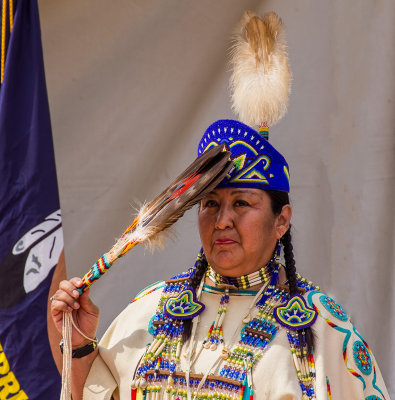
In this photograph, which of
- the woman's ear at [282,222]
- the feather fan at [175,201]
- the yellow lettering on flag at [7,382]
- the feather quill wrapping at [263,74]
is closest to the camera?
the feather fan at [175,201]

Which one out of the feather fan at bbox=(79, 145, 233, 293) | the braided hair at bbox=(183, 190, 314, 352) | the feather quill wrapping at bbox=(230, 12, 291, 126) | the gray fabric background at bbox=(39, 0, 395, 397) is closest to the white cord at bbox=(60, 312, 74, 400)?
the feather fan at bbox=(79, 145, 233, 293)

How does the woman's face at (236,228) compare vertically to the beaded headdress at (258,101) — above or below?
below

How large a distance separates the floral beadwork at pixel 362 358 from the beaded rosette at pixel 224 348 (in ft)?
0.50

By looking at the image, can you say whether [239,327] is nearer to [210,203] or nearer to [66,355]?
[210,203]

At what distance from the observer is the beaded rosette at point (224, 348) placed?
1.93m

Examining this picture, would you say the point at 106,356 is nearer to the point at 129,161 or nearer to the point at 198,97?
the point at 129,161

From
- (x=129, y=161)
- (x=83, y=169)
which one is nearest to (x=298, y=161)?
(x=129, y=161)

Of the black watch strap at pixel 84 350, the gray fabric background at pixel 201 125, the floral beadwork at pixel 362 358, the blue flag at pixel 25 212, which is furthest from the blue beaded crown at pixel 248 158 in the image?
the blue flag at pixel 25 212

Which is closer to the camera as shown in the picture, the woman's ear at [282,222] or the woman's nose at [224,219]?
the woman's nose at [224,219]

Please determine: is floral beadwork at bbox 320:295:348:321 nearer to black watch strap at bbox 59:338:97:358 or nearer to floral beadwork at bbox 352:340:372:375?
floral beadwork at bbox 352:340:372:375

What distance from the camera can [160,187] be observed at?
3141mm

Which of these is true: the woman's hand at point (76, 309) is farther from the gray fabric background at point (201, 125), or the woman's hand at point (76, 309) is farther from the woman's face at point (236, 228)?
the gray fabric background at point (201, 125)

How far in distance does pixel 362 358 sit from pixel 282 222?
0.50 m

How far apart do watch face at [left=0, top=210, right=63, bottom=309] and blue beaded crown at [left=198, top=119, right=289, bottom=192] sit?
3.56 ft
